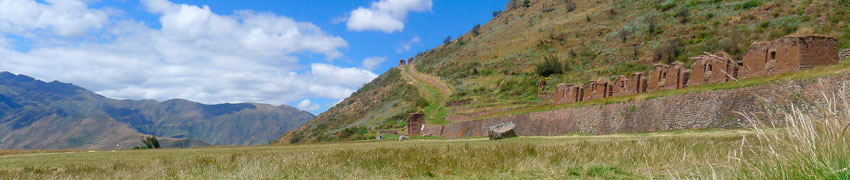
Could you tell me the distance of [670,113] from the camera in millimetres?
23953

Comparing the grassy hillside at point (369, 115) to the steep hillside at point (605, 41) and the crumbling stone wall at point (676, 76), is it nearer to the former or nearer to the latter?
the steep hillside at point (605, 41)

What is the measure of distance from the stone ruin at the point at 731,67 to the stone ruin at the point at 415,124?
58.7 ft

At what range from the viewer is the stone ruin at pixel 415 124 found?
5166cm

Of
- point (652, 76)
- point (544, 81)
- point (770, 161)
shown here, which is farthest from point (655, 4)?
point (770, 161)

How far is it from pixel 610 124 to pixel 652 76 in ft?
24.5

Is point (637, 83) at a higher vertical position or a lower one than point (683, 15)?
lower

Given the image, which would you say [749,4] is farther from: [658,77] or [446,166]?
[446,166]

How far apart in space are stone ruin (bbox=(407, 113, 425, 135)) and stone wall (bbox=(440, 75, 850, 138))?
680 inches

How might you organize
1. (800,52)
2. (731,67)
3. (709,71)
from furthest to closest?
(709,71), (731,67), (800,52)

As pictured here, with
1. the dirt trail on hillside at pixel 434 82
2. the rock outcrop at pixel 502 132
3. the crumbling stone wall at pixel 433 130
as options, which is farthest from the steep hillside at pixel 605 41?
the rock outcrop at pixel 502 132

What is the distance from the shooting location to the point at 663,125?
2394 cm

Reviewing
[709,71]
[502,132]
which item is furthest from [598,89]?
[502,132]

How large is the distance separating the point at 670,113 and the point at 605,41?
4657 cm

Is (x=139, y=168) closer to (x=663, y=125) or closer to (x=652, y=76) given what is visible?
(x=663, y=125)
